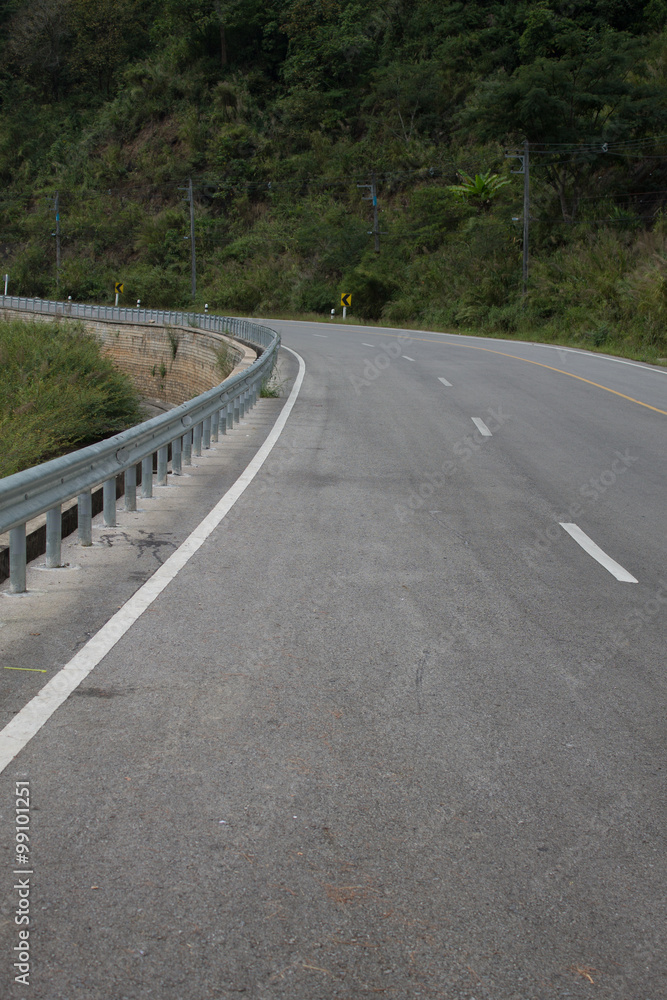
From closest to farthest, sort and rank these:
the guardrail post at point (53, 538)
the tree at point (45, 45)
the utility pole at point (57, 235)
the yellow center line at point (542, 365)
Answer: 1. the guardrail post at point (53, 538)
2. the yellow center line at point (542, 365)
3. the utility pole at point (57, 235)
4. the tree at point (45, 45)

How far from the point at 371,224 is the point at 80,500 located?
5807cm

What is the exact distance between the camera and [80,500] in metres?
7.24

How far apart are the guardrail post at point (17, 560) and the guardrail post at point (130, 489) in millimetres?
2513

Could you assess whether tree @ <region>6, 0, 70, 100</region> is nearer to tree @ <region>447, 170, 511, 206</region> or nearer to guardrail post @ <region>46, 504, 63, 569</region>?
tree @ <region>447, 170, 511, 206</region>

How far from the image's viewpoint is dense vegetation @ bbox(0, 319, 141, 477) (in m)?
17.7

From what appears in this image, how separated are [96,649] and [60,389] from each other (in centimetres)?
1718

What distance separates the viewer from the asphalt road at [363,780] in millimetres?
2729

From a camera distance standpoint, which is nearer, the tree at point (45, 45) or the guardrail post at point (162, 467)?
the guardrail post at point (162, 467)

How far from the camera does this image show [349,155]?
68.8 meters

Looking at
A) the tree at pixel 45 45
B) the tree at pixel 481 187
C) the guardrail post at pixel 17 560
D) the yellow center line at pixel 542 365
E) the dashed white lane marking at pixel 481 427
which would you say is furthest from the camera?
the tree at pixel 45 45

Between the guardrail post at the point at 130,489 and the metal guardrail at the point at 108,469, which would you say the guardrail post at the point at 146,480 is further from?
the guardrail post at the point at 130,489

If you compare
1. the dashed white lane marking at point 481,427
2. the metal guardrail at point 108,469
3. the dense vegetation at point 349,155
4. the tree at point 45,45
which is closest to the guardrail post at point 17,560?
the metal guardrail at point 108,469

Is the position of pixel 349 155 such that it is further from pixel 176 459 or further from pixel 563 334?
pixel 176 459

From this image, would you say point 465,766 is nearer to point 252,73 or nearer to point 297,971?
point 297,971
